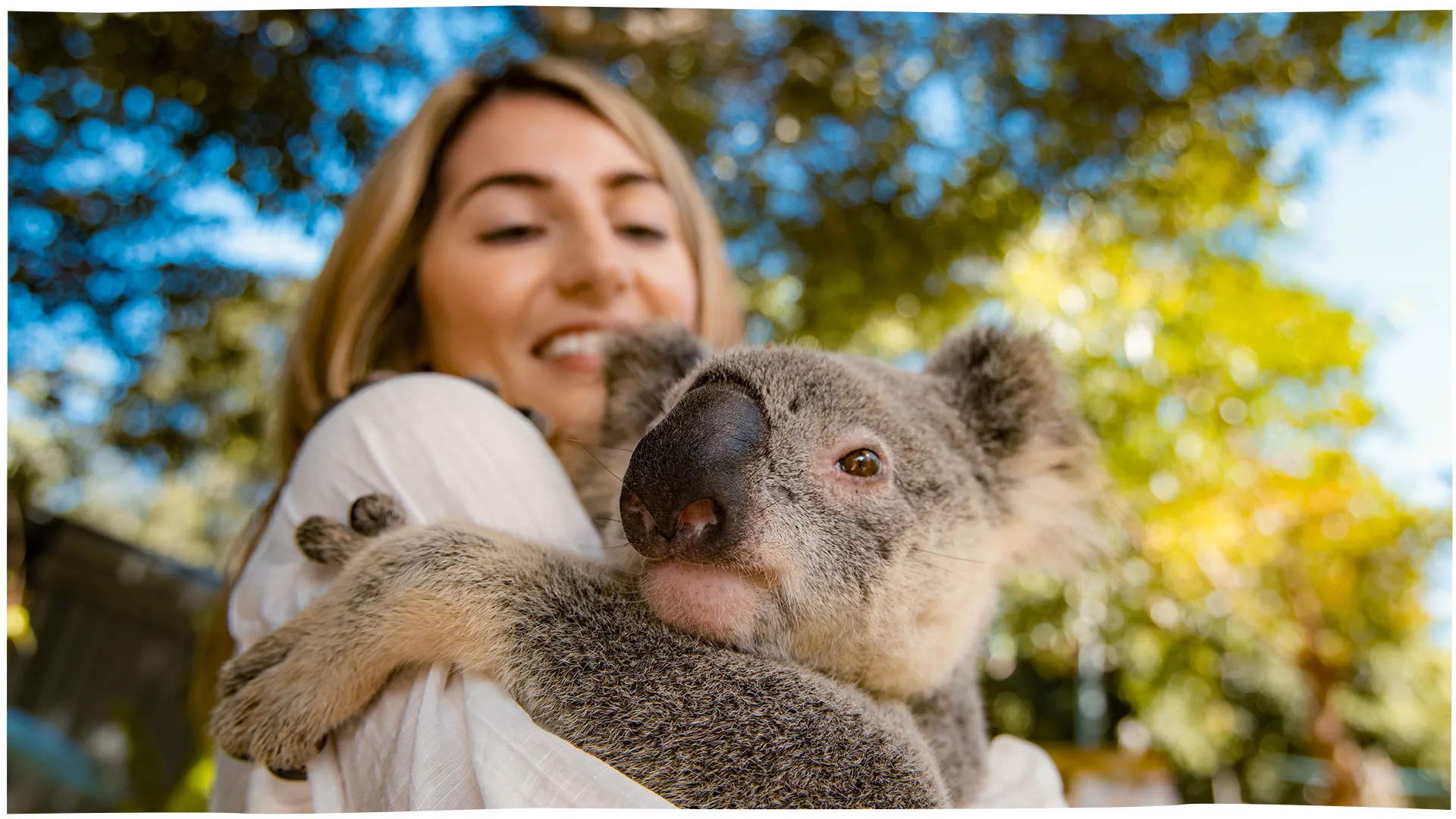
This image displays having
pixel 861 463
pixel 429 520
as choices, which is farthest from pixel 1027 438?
pixel 429 520

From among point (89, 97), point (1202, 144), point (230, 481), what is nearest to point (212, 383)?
point (230, 481)

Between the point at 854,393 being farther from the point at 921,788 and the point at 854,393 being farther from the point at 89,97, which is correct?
the point at 89,97

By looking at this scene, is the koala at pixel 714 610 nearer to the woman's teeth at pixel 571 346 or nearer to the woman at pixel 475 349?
the woman at pixel 475 349

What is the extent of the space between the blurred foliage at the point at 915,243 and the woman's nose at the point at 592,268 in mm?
1048

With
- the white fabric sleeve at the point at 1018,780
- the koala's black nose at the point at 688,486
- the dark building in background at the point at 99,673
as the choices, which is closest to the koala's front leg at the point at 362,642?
the koala's black nose at the point at 688,486

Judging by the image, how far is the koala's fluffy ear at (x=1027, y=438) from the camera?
1.37m

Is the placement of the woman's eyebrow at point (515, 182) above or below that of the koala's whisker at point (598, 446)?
above

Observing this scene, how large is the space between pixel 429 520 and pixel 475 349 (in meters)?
0.60

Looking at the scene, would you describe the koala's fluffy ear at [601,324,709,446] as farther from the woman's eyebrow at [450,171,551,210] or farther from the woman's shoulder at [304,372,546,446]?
the woman's eyebrow at [450,171,551,210]

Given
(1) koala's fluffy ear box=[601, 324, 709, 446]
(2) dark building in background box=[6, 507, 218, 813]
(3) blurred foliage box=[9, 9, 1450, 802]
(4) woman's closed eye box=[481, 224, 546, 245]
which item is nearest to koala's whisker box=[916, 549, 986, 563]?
(1) koala's fluffy ear box=[601, 324, 709, 446]

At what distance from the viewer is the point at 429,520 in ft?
3.94

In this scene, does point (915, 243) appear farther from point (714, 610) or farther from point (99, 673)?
point (99, 673)

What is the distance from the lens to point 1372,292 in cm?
310

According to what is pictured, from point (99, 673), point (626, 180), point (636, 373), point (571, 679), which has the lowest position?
point (99, 673)
